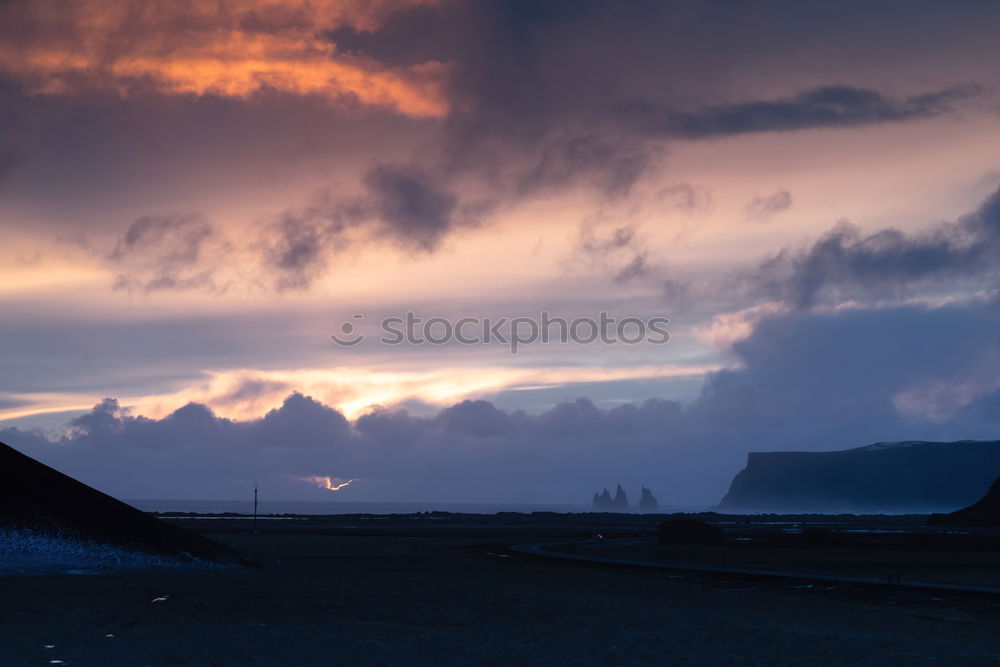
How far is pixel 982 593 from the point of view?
40219mm

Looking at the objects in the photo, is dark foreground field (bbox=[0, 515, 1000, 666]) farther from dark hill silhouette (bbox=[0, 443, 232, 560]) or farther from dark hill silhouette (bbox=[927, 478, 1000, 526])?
dark hill silhouette (bbox=[927, 478, 1000, 526])

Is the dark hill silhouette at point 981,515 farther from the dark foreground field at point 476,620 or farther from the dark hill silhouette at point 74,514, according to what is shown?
the dark hill silhouette at point 74,514

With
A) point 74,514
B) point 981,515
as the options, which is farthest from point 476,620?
point 981,515

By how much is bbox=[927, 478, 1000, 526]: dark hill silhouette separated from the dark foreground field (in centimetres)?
10410

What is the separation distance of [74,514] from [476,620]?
25987 mm

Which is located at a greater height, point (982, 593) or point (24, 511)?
point (24, 511)

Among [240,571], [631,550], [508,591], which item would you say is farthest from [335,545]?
[508,591]

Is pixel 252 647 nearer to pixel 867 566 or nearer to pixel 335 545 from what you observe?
pixel 867 566

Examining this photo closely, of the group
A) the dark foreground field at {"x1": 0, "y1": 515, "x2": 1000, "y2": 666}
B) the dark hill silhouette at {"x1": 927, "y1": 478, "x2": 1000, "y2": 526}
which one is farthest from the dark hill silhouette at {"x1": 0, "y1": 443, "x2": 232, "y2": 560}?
the dark hill silhouette at {"x1": 927, "y1": 478, "x2": 1000, "y2": 526}

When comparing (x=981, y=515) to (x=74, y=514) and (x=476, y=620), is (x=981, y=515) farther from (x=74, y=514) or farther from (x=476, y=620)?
(x=74, y=514)

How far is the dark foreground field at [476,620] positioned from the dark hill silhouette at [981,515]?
104 m

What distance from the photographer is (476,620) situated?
32.8 metres

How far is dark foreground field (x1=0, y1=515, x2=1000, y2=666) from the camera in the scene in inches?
1004

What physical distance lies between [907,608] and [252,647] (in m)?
24.7
